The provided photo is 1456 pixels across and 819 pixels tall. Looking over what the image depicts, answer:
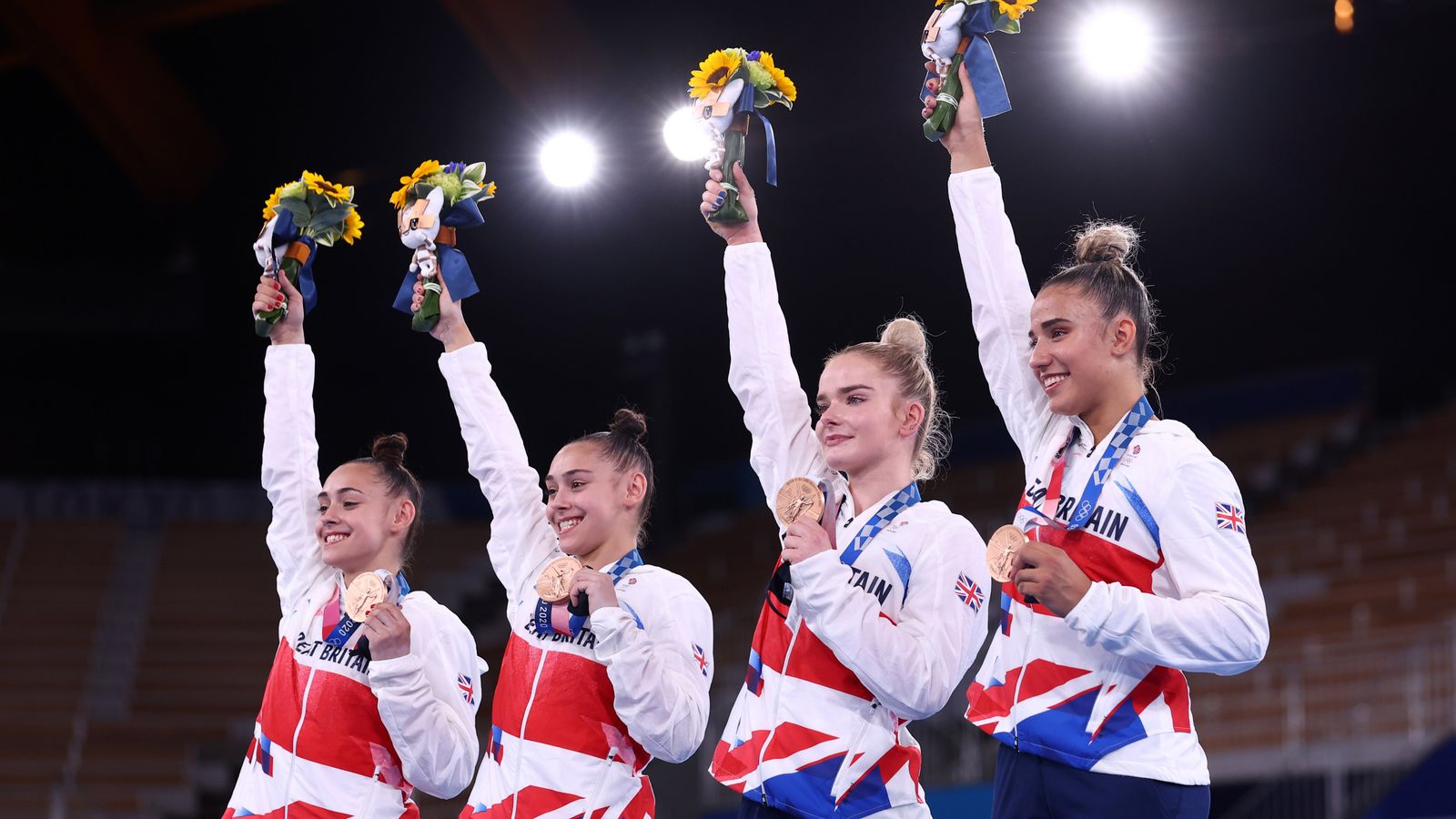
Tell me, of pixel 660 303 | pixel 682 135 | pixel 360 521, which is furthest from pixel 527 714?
pixel 660 303

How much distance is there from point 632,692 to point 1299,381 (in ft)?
40.2

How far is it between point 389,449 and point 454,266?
0.58 metres

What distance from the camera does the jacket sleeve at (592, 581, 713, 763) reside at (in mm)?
3131

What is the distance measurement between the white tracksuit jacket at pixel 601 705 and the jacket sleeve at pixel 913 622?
0.43 meters

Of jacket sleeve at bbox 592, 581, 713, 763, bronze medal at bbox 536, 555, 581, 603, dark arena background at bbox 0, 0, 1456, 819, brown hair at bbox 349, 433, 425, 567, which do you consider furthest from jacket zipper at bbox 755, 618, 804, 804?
dark arena background at bbox 0, 0, 1456, 819

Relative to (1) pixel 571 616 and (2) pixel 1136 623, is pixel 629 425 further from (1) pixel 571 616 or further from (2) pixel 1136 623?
(2) pixel 1136 623

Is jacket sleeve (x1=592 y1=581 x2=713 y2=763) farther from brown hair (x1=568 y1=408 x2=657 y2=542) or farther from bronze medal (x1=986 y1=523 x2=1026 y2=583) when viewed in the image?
bronze medal (x1=986 y1=523 x2=1026 y2=583)

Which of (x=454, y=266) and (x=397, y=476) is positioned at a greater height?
(x=454, y=266)

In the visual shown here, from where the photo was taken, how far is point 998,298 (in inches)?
121

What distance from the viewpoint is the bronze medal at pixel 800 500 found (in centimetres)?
292

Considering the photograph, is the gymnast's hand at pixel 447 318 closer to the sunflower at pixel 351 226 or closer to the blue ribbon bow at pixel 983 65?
the sunflower at pixel 351 226

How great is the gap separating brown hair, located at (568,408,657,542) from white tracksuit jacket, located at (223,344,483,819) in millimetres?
562

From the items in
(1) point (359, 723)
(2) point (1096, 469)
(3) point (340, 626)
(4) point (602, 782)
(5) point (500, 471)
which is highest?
(5) point (500, 471)

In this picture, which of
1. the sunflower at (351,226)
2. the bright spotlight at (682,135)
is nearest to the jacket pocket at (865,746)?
the sunflower at (351,226)
